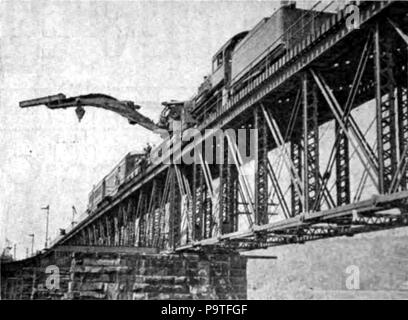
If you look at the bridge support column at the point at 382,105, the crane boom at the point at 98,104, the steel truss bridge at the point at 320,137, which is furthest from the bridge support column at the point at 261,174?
the crane boom at the point at 98,104

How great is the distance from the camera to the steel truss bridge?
39.4 ft

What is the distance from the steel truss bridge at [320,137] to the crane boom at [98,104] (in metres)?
5.24

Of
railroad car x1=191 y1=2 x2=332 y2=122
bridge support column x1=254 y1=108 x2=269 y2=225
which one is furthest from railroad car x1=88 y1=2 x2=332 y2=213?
bridge support column x1=254 y1=108 x2=269 y2=225

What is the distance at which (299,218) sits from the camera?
14.4m

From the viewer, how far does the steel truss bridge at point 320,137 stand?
12.0m

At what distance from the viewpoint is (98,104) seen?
31906 mm

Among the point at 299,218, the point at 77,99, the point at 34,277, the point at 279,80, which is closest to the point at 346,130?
the point at 299,218

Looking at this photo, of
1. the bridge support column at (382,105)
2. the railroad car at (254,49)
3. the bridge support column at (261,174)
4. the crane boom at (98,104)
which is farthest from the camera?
the crane boom at (98,104)

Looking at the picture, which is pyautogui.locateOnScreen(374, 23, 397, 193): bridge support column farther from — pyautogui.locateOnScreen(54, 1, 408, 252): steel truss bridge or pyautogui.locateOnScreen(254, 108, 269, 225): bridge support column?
pyautogui.locateOnScreen(254, 108, 269, 225): bridge support column

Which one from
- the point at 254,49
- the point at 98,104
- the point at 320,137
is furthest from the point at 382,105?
the point at 98,104

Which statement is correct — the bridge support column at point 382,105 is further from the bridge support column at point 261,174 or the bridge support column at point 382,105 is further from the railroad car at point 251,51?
the bridge support column at point 261,174

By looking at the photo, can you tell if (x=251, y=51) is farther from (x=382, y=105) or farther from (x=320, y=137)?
(x=382, y=105)

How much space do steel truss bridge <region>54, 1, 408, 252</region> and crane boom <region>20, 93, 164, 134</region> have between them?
5235 millimetres
